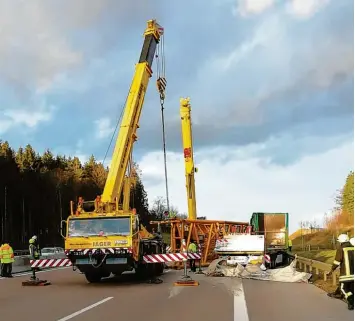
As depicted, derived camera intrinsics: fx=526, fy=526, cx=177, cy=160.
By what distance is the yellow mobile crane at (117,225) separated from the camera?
17.6 meters

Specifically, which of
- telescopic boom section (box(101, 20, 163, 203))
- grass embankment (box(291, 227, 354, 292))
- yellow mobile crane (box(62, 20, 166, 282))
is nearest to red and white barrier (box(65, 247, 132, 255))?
yellow mobile crane (box(62, 20, 166, 282))

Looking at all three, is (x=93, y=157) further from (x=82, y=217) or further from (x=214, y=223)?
(x=82, y=217)

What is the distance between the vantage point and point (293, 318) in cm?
1054

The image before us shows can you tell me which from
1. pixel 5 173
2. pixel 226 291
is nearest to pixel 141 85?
pixel 226 291

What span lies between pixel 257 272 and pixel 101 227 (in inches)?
274

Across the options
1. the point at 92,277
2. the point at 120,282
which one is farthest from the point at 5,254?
the point at 120,282

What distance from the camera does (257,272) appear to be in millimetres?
21094

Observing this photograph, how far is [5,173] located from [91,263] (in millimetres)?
47638

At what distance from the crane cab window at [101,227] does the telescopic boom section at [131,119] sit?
4.67 feet

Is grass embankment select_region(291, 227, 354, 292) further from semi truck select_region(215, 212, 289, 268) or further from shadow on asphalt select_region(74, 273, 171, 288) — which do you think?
shadow on asphalt select_region(74, 273, 171, 288)

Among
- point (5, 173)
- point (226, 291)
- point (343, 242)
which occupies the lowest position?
point (226, 291)

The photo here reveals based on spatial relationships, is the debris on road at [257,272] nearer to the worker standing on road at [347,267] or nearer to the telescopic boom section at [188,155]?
the telescopic boom section at [188,155]

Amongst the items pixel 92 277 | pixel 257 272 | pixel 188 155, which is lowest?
pixel 257 272

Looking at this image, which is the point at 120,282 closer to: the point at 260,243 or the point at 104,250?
the point at 104,250
